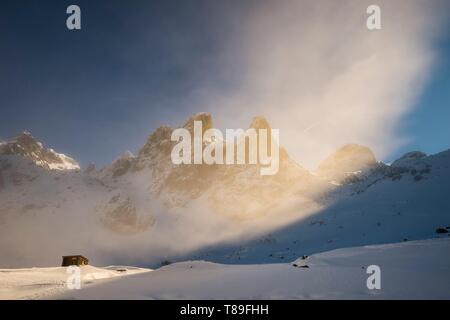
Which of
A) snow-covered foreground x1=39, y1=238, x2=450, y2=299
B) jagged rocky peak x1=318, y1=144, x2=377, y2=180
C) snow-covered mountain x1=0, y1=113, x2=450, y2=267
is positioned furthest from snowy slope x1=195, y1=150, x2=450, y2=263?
jagged rocky peak x1=318, y1=144, x2=377, y2=180

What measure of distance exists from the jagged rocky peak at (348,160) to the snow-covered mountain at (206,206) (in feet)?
1.63

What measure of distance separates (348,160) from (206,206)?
74591mm

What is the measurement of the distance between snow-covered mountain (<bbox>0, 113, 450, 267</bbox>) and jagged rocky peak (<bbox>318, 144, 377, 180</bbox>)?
50cm

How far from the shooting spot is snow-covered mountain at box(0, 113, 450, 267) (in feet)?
205

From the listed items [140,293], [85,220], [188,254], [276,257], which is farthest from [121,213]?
[140,293]

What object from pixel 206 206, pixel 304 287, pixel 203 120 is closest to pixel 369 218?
pixel 304 287

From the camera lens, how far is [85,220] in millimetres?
134625

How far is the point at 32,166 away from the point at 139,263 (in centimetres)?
11238

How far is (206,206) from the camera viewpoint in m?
119

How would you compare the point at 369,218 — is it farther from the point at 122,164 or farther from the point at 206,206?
the point at 122,164

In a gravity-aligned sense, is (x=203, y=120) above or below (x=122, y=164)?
above

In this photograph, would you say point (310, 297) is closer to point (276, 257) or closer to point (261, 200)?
point (276, 257)

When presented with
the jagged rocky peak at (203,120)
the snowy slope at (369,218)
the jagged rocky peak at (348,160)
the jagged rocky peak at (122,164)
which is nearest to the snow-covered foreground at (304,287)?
the snowy slope at (369,218)
